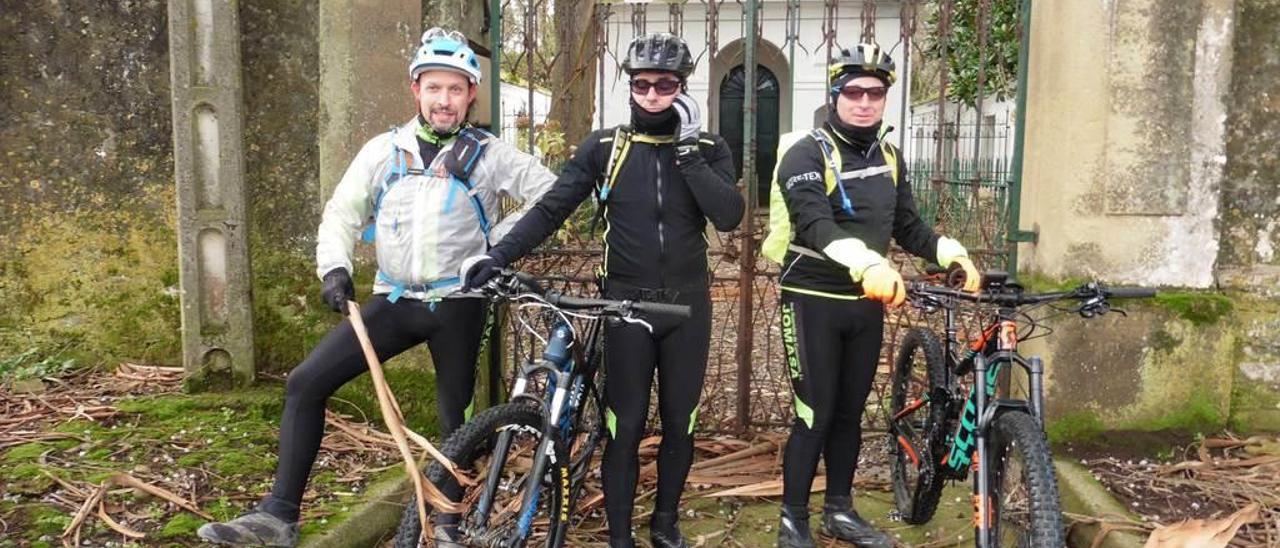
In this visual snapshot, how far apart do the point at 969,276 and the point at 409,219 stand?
2.00 metres

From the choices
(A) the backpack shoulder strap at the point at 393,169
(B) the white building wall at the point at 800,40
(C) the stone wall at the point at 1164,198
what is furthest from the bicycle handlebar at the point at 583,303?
(B) the white building wall at the point at 800,40

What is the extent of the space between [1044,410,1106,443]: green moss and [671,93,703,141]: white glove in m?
2.24

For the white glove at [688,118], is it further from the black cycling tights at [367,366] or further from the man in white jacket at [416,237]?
the black cycling tights at [367,366]

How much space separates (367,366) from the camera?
3400 millimetres

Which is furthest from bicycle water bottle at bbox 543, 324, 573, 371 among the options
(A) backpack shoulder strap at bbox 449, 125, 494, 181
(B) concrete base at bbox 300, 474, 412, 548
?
(B) concrete base at bbox 300, 474, 412, 548

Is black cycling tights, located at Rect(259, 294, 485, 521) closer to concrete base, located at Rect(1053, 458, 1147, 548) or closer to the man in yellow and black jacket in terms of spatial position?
the man in yellow and black jacket

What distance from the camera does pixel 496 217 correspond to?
146 inches

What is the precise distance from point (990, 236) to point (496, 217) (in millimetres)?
2698

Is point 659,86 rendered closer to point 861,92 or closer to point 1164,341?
point 861,92

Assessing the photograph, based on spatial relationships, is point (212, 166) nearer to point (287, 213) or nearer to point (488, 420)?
point (287, 213)

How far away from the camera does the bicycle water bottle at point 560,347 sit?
3.17 meters

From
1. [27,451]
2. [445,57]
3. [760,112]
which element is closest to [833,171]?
[445,57]

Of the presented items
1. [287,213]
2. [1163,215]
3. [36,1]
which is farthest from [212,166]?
[1163,215]

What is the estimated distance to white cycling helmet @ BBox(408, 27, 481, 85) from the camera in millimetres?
3381
